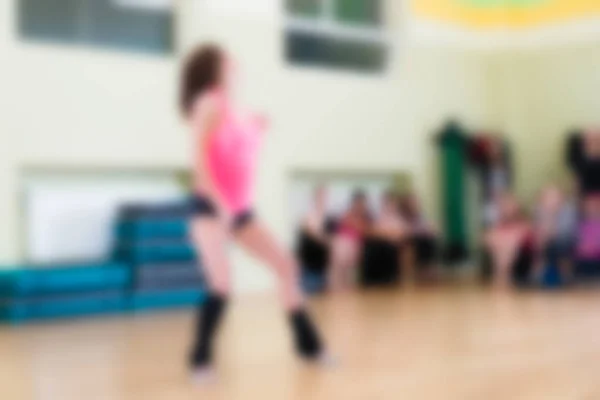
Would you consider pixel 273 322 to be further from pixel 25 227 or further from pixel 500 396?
pixel 500 396

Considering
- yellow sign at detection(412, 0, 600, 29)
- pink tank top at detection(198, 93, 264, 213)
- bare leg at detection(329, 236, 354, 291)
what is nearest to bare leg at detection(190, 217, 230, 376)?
pink tank top at detection(198, 93, 264, 213)

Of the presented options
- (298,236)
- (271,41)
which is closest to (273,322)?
(298,236)

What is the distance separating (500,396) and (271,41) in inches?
197

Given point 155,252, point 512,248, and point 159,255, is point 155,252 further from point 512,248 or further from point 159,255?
point 512,248

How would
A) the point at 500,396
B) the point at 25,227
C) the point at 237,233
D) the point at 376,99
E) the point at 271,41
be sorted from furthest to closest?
1. the point at 376,99
2. the point at 271,41
3. the point at 25,227
4. the point at 237,233
5. the point at 500,396

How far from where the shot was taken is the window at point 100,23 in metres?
6.33

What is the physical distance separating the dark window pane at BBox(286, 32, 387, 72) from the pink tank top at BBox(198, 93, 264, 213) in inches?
174

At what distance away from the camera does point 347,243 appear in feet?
24.8

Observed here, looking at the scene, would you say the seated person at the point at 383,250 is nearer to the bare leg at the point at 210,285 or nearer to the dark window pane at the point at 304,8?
the dark window pane at the point at 304,8

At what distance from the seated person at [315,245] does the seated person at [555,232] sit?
5.91ft

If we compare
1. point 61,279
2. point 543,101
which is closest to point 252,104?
point 61,279

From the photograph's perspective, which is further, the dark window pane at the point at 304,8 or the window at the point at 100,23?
the dark window pane at the point at 304,8

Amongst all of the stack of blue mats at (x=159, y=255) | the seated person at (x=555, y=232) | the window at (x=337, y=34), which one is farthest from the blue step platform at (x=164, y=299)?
the seated person at (x=555, y=232)

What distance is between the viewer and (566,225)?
7.81 meters
